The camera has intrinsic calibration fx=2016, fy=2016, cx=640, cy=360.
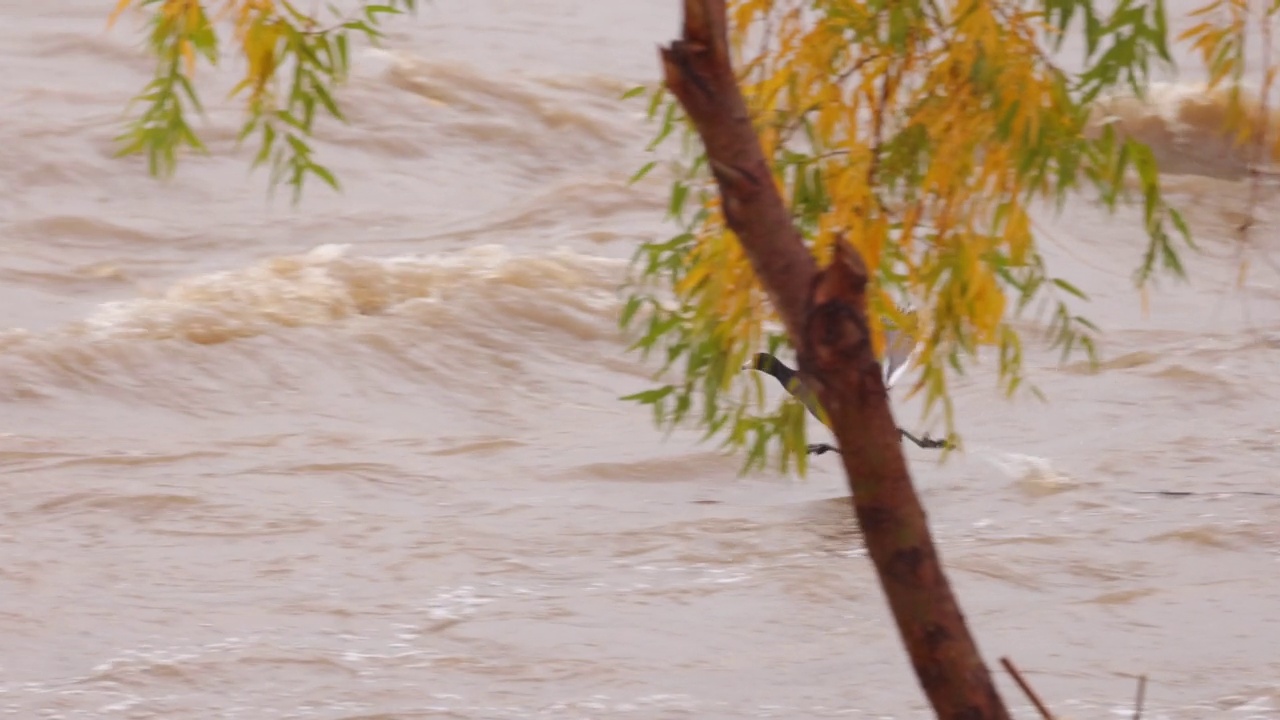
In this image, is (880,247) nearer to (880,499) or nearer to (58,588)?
(880,499)

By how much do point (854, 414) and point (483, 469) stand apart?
16.5 feet

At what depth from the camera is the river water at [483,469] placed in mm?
4566

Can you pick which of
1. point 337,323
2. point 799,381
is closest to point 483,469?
point 337,323

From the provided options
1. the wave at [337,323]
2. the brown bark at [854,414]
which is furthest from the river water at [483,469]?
the brown bark at [854,414]

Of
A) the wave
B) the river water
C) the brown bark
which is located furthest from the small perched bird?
the wave

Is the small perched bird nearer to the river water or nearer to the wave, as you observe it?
the river water

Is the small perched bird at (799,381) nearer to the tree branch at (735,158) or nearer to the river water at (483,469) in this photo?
the river water at (483,469)

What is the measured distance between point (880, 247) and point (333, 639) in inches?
82.2

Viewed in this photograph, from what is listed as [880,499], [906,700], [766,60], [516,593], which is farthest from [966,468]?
[880,499]

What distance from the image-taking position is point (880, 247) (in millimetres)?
3238

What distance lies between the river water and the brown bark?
1.70m

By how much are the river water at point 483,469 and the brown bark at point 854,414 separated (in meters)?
1.70

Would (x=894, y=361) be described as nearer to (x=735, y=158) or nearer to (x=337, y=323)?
(x=735, y=158)

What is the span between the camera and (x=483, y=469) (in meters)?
6.84
